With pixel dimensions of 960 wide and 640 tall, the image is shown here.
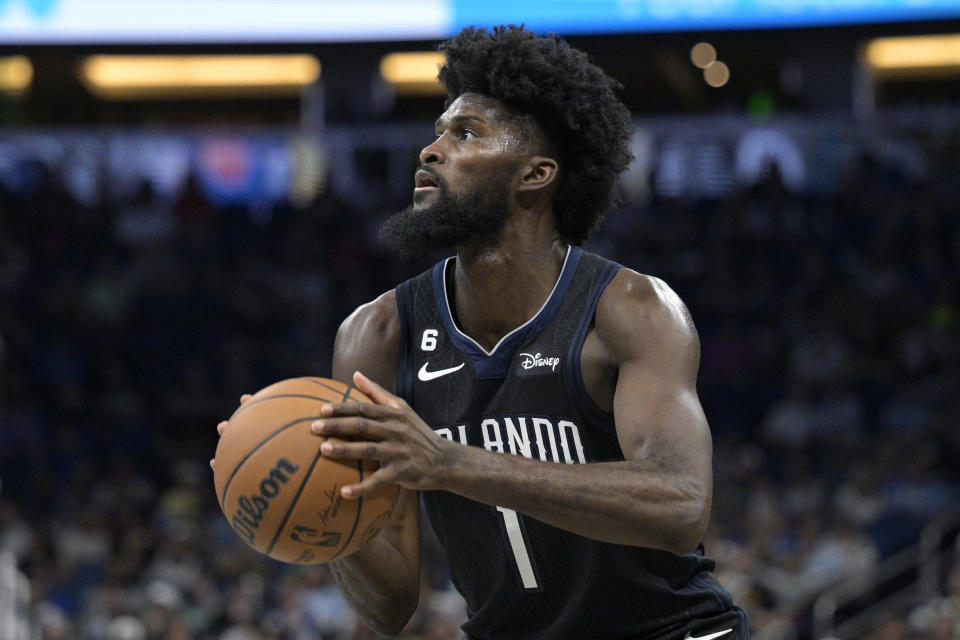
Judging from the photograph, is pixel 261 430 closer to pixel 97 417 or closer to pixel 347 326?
pixel 347 326

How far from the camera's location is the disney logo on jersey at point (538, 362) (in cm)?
337

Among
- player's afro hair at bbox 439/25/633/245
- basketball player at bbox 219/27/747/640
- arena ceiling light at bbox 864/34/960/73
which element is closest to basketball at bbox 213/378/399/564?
basketball player at bbox 219/27/747/640

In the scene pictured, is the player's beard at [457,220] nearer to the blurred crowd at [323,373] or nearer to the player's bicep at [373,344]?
the player's bicep at [373,344]

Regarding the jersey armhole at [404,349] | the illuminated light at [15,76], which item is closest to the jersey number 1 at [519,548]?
the jersey armhole at [404,349]

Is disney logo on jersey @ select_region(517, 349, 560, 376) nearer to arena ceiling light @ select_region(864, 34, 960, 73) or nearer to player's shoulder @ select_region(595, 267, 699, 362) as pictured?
player's shoulder @ select_region(595, 267, 699, 362)

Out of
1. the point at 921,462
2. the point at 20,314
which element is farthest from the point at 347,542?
the point at 20,314

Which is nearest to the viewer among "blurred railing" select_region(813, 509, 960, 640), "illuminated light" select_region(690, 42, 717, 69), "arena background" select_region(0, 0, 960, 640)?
"blurred railing" select_region(813, 509, 960, 640)

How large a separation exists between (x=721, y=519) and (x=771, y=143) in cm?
459

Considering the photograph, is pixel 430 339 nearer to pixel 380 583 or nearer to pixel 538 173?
pixel 538 173

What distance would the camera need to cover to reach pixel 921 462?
10406 mm

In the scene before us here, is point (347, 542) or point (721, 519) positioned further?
point (721, 519)

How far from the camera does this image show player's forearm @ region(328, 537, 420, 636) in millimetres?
3512

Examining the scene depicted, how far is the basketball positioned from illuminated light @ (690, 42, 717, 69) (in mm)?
13234

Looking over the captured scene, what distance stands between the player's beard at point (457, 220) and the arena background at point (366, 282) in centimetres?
637
